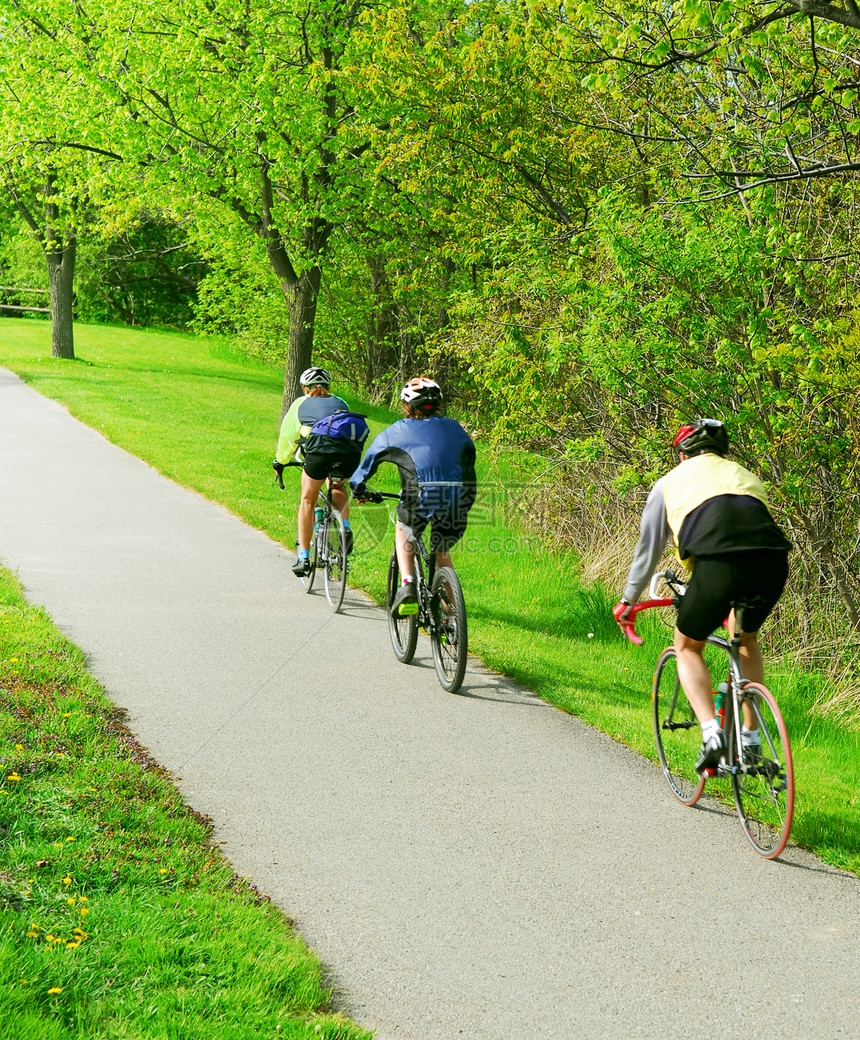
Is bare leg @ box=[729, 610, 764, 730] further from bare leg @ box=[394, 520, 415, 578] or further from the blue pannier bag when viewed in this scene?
the blue pannier bag

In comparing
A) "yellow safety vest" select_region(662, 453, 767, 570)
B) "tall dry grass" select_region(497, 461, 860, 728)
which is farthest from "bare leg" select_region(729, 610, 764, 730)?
"tall dry grass" select_region(497, 461, 860, 728)

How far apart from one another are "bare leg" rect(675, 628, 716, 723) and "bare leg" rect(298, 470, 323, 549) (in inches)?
192

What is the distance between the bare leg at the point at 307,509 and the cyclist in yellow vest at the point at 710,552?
467 centimetres

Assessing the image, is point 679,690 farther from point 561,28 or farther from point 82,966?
point 561,28

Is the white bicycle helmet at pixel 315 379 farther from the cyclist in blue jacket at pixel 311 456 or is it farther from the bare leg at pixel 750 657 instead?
the bare leg at pixel 750 657

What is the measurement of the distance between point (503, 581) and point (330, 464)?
237 cm

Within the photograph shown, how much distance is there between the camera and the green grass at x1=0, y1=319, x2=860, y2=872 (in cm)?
617

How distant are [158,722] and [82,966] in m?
2.74

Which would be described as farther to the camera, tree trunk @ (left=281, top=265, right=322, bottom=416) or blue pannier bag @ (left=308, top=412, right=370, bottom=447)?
tree trunk @ (left=281, top=265, right=322, bottom=416)

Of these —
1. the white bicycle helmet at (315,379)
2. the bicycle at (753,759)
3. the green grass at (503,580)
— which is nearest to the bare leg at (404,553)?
the green grass at (503,580)

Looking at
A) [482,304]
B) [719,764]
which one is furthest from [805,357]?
[482,304]

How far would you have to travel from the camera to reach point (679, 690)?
568 centimetres

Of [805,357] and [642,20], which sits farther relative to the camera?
[642,20]

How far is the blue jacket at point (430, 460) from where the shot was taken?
277 inches
